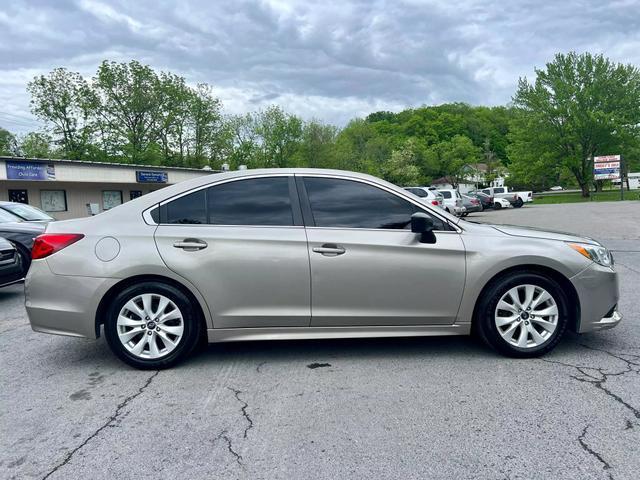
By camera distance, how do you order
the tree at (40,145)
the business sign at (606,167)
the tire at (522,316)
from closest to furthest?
the tire at (522,316)
the business sign at (606,167)
the tree at (40,145)

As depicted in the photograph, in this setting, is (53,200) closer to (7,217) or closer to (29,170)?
(29,170)

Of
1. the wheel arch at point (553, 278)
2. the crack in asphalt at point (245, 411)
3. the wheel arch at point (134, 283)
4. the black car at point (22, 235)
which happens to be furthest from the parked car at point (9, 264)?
the wheel arch at point (553, 278)

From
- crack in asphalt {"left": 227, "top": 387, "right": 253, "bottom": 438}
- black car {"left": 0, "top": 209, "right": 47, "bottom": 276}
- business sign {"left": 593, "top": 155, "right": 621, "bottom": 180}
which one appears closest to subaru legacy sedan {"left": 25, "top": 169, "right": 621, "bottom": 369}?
crack in asphalt {"left": 227, "top": 387, "right": 253, "bottom": 438}

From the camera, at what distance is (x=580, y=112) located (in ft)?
143

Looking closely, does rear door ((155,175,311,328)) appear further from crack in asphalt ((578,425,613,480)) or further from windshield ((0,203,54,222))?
windshield ((0,203,54,222))

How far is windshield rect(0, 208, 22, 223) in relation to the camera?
8.77 metres

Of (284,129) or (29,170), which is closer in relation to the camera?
(29,170)

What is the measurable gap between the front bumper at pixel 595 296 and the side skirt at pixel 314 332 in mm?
988

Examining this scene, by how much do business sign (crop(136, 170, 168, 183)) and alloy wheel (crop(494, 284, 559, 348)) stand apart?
3144 centimetres

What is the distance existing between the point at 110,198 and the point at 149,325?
31016 mm

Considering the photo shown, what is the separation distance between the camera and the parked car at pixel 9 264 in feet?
23.4

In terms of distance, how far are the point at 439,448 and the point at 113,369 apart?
2.83m

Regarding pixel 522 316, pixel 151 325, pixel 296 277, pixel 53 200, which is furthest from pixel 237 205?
pixel 53 200

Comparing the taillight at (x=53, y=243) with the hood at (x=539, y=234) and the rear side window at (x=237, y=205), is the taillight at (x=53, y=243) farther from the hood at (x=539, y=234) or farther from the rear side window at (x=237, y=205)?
the hood at (x=539, y=234)
